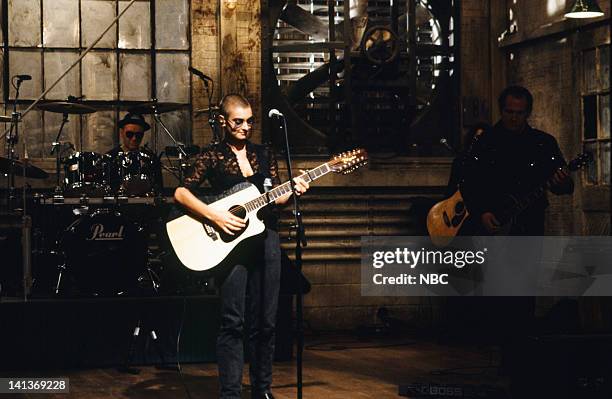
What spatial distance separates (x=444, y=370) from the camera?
888 cm

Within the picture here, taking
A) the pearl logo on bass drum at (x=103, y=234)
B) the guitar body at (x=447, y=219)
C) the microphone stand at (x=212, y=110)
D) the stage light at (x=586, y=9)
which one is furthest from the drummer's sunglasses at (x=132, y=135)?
the stage light at (x=586, y=9)

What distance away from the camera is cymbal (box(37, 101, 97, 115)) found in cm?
995

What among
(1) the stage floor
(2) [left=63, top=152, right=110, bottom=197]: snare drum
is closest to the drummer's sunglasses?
(2) [left=63, top=152, right=110, bottom=197]: snare drum

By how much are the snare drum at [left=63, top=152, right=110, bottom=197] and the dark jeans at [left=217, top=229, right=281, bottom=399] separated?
3578mm

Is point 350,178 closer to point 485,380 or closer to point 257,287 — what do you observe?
point 485,380

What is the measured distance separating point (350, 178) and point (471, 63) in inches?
76.0

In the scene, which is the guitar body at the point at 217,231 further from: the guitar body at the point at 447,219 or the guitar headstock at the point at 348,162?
the guitar body at the point at 447,219

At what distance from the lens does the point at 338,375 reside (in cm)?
869

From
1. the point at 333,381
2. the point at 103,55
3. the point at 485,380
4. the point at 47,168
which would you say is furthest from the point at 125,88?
the point at 485,380

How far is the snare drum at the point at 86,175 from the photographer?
10.0 m

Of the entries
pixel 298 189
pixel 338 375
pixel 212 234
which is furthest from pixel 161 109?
pixel 298 189

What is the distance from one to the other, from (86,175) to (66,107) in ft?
2.19

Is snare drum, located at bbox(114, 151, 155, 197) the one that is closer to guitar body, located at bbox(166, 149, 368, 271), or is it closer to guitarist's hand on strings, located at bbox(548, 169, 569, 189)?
guitar body, located at bbox(166, 149, 368, 271)

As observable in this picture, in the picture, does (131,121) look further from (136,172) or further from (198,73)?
(198,73)
